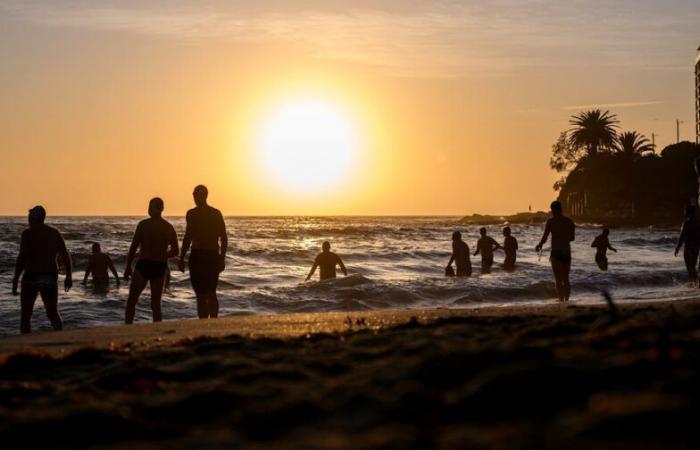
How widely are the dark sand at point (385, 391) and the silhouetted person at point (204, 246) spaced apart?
4853mm

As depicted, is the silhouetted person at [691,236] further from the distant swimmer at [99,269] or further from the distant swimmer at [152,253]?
the distant swimmer at [99,269]

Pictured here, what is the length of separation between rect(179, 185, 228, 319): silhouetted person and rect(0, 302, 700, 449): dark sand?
15.9 feet

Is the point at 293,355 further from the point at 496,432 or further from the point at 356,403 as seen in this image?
the point at 496,432

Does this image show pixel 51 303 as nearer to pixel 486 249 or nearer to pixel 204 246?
pixel 204 246

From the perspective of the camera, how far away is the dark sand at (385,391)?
3.80 metres

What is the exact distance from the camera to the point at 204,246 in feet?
39.3

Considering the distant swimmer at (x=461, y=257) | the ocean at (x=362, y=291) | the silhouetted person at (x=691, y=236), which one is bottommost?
the ocean at (x=362, y=291)

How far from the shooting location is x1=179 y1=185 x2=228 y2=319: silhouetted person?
1195cm

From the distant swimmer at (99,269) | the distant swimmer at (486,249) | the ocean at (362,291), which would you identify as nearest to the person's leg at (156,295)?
the ocean at (362,291)

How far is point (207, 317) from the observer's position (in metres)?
11.9

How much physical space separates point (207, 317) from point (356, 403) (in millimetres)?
7572

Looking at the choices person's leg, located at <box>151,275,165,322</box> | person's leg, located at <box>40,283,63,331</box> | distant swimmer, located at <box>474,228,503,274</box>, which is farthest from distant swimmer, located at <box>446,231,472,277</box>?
person's leg, located at <box>40,283,63,331</box>

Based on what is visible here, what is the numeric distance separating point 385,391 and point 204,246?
24.8ft

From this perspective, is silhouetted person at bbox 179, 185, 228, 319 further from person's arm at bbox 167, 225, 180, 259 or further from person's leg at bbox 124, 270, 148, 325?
person's leg at bbox 124, 270, 148, 325
